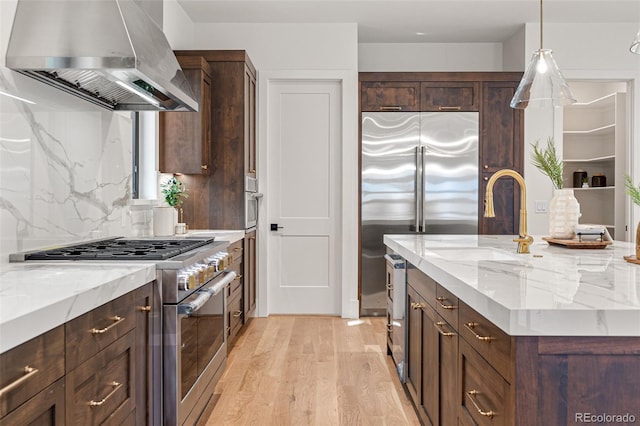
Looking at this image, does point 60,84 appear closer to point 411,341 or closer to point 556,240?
point 411,341

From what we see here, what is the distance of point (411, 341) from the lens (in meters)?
2.56

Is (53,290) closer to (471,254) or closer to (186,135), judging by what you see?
(471,254)

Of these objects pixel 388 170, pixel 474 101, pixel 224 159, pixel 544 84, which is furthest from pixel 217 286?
pixel 474 101

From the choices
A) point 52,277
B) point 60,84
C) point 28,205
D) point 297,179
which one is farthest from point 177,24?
point 52,277

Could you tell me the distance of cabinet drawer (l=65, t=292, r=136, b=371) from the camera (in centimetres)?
132

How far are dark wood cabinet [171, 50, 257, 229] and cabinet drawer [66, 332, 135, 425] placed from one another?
2340mm

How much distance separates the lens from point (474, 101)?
4773 millimetres

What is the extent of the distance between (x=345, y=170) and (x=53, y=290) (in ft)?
11.8

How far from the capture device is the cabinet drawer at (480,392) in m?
1.18

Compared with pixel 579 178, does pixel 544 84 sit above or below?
above

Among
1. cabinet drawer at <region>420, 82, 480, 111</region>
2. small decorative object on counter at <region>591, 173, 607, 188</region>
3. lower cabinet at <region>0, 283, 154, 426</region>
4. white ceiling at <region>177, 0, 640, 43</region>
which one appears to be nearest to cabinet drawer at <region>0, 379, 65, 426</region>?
lower cabinet at <region>0, 283, 154, 426</region>

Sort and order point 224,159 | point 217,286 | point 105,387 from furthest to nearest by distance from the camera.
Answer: point 224,159
point 217,286
point 105,387

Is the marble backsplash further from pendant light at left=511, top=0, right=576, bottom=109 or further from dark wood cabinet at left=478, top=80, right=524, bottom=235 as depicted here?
Result: dark wood cabinet at left=478, top=80, right=524, bottom=235

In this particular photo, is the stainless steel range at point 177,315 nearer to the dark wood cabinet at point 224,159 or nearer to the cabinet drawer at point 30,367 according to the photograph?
the cabinet drawer at point 30,367
